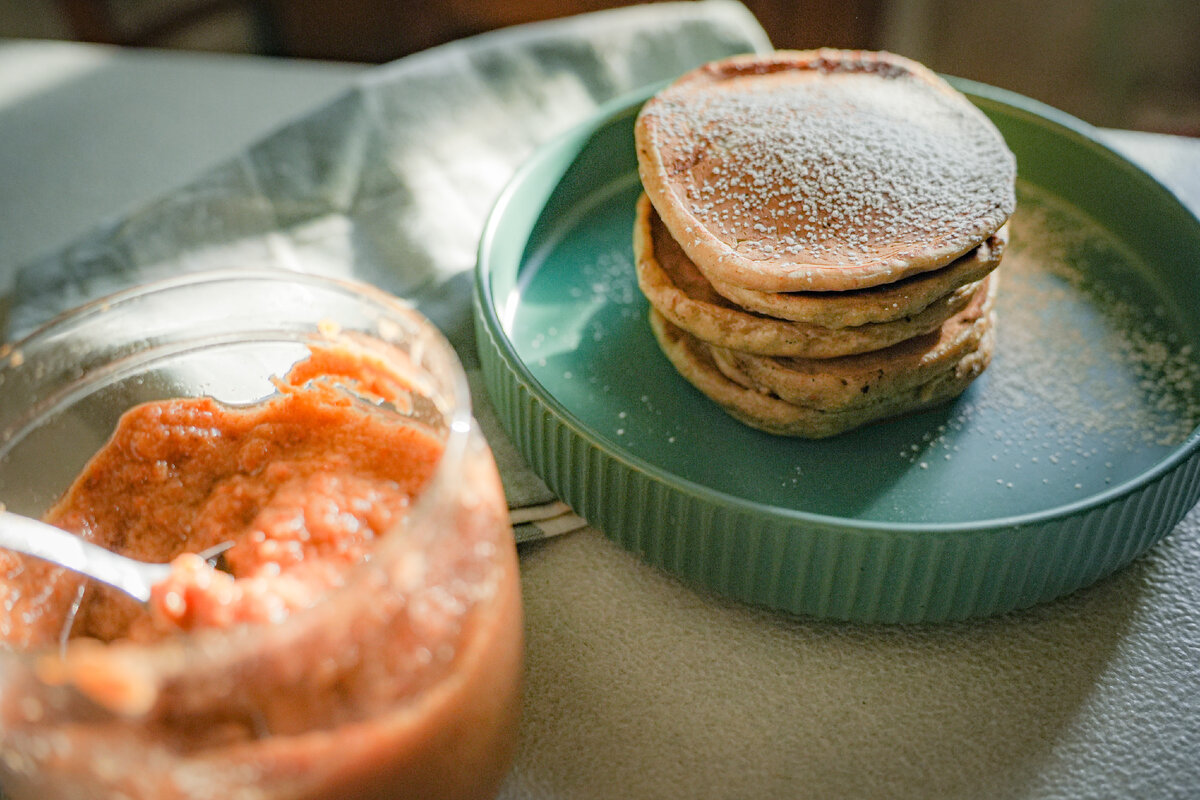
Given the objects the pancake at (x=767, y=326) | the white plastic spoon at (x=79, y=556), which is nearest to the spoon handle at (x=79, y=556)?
the white plastic spoon at (x=79, y=556)

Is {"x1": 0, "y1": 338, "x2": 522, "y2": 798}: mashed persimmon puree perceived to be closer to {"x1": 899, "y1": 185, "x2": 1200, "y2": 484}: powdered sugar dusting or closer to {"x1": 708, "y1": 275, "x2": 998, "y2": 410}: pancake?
{"x1": 708, "y1": 275, "x2": 998, "y2": 410}: pancake

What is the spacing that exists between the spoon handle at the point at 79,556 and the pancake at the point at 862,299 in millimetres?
545

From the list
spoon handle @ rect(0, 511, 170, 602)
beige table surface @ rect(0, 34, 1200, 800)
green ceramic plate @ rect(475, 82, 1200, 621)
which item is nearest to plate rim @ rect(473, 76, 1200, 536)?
green ceramic plate @ rect(475, 82, 1200, 621)

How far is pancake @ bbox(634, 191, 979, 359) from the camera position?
926 millimetres

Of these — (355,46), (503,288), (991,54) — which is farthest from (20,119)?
(991,54)

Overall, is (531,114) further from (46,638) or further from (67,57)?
(46,638)

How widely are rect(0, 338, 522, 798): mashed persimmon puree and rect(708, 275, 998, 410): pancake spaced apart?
367 mm

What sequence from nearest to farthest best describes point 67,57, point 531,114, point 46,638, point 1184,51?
point 46,638, point 531,114, point 67,57, point 1184,51

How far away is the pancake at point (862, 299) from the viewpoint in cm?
89

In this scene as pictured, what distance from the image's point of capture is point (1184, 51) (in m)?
2.52

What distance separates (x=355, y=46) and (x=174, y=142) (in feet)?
4.86

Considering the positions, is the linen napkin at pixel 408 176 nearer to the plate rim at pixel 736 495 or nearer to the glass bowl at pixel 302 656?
the plate rim at pixel 736 495

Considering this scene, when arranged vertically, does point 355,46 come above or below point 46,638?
below

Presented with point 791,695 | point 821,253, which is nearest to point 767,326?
point 821,253
